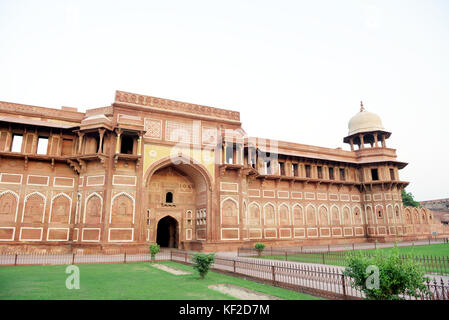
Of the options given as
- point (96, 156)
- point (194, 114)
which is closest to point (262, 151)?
point (194, 114)

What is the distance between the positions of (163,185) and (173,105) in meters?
6.01

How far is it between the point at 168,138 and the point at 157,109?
2.19 meters

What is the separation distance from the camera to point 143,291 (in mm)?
7824

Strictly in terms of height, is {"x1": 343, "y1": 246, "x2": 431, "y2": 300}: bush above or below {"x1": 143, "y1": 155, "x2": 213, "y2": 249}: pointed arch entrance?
below

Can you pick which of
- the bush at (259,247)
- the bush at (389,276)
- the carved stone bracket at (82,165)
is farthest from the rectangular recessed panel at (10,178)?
the bush at (389,276)

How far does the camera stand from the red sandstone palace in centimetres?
1819

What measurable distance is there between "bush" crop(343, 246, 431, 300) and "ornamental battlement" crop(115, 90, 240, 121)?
58.2 ft

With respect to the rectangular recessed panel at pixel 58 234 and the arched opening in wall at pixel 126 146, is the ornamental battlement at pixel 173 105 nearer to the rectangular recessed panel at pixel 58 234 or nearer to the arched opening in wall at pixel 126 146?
the arched opening in wall at pixel 126 146

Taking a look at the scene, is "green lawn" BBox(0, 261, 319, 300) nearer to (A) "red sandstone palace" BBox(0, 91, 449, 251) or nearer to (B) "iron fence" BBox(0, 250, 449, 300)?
(B) "iron fence" BBox(0, 250, 449, 300)

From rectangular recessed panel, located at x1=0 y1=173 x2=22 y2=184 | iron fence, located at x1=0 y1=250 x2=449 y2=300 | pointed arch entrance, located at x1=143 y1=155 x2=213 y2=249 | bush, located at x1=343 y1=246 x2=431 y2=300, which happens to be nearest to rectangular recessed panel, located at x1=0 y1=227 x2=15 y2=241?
rectangular recessed panel, located at x1=0 y1=173 x2=22 y2=184

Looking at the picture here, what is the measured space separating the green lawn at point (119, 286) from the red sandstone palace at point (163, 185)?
24.1ft

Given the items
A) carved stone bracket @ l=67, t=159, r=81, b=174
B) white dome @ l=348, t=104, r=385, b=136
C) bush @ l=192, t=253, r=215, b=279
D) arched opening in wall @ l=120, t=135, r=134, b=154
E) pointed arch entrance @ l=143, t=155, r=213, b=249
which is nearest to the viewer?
bush @ l=192, t=253, r=215, b=279
